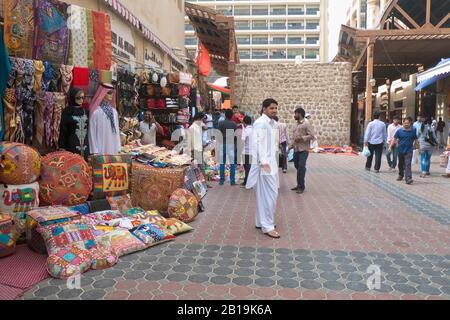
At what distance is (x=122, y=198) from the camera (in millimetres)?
5410

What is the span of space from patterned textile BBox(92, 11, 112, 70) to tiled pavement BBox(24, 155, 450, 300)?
2.82 metres

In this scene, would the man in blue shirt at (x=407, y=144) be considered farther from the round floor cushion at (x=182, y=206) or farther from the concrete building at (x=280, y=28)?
the concrete building at (x=280, y=28)

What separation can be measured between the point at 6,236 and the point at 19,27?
2.57 m

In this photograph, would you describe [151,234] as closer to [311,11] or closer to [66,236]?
[66,236]

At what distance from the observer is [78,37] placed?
591cm

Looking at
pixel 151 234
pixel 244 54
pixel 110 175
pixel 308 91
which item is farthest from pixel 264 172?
pixel 244 54

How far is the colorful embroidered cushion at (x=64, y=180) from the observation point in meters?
4.62

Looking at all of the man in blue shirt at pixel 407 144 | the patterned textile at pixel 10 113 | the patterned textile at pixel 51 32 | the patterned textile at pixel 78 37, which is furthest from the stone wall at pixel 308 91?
the patterned textile at pixel 10 113

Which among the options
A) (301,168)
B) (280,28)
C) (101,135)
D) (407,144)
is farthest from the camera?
(280,28)

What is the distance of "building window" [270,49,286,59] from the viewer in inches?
2682

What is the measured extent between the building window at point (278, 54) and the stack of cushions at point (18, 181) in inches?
2630

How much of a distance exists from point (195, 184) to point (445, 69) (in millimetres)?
9797

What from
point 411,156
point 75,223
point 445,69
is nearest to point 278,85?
point 445,69

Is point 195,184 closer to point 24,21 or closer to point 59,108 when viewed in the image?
point 59,108
